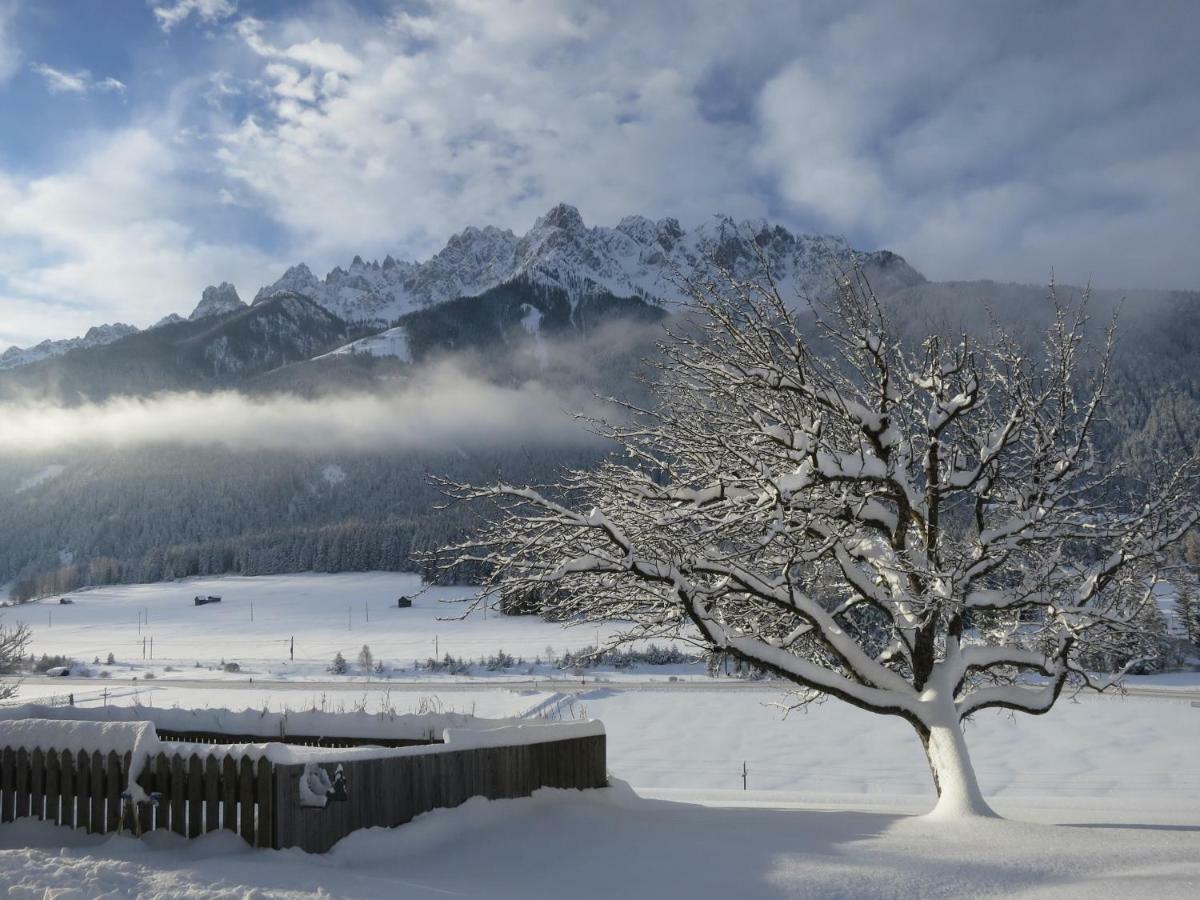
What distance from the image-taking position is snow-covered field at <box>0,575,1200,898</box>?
7.31 metres

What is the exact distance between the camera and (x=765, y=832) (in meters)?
9.41

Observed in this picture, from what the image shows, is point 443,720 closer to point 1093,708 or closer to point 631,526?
point 631,526

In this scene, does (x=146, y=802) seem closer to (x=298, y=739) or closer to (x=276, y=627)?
(x=298, y=739)

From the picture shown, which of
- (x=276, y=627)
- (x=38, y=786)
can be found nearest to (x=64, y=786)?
(x=38, y=786)

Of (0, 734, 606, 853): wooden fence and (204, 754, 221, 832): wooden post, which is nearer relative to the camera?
(0, 734, 606, 853): wooden fence

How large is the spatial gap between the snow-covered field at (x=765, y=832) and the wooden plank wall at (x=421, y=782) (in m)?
0.21

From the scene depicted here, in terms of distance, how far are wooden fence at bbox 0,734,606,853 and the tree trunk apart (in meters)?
4.99

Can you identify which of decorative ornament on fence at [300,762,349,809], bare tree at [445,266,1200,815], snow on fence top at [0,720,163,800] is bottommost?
decorative ornament on fence at [300,762,349,809]

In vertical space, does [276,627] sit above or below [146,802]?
below

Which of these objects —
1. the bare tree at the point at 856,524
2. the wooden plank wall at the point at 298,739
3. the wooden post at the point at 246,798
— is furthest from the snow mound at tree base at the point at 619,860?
the wooden plank wall at the point at 298,739

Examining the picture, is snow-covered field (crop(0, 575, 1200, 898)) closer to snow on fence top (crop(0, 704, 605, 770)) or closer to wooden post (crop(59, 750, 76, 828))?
wooden post (crop(59, 750, 76, 828))

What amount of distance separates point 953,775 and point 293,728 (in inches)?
334

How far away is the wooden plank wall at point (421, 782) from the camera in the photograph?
802cm

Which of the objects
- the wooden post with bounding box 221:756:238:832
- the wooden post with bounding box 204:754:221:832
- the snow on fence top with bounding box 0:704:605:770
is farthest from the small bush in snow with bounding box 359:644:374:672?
the wooden post with bounding box 221:756:238:832
